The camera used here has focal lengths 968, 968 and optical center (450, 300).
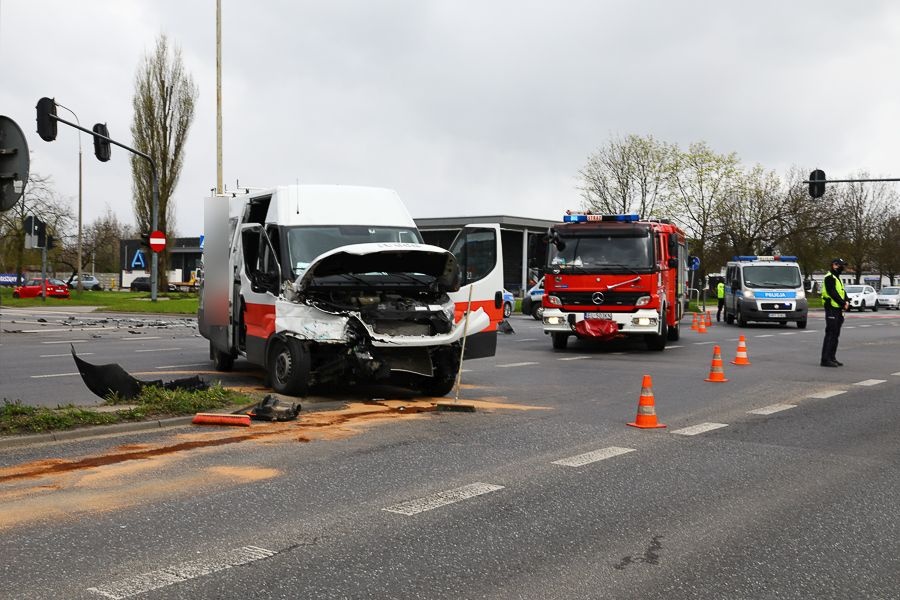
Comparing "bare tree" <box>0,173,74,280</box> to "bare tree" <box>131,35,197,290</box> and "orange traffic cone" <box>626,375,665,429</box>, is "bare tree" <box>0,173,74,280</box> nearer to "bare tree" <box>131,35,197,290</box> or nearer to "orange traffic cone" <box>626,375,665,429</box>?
"bare tree" <box>131,35,197,290</box>

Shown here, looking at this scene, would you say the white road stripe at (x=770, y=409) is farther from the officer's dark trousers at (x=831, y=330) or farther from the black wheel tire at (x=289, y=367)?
the officer's dark trousers at (x=831, y=330)

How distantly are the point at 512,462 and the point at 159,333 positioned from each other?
19184 millimetres

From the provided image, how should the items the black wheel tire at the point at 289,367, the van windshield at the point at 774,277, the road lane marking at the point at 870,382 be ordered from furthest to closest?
1. the van windshield at the point at 774,277
2. the road lane marking at the point at 870,382
3. the black wheel tire at the point at 289,367

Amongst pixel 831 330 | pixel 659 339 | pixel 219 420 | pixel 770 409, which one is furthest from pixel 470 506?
pixel 659 339

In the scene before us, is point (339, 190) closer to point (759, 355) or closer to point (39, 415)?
point (39, 415)

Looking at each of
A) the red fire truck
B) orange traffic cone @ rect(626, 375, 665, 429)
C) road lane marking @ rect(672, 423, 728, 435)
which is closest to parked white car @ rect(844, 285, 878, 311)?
the red fire truck

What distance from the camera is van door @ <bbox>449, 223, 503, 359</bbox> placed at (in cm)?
1169

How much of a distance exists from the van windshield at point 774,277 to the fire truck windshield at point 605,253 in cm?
1337

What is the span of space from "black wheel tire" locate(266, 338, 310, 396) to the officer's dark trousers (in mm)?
10330

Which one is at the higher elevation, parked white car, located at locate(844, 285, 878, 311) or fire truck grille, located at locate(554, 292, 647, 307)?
fire truck grille, located at locate(554, 292, 647, 307)

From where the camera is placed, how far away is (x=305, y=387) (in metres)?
11.0

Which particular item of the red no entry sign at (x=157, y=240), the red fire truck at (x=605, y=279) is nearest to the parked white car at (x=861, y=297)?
the red no entry sign at (x=157, y=240)

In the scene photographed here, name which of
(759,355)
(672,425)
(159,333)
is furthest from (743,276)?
(672,425)

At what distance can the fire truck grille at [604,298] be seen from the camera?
19844mm
